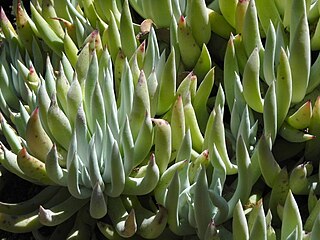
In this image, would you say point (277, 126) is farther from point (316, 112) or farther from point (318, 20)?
point (318, 20)

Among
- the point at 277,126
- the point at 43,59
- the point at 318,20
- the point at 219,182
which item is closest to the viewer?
the point at 219,182

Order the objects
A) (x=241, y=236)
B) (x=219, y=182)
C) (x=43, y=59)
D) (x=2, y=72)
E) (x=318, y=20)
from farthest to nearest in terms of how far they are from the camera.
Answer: (x=43, y=59) < (x=2, y=72) < (x=318, y=20) < (x=219, y=182) < (x=241, y=236)


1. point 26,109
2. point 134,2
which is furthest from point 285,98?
point 26,109

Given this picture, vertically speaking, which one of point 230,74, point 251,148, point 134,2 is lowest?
point 251,148

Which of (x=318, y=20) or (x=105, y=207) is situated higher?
(x=318, y=20)

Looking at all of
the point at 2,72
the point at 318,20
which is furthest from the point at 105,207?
the point at 318,20

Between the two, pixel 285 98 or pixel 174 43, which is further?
pixel 174 43
